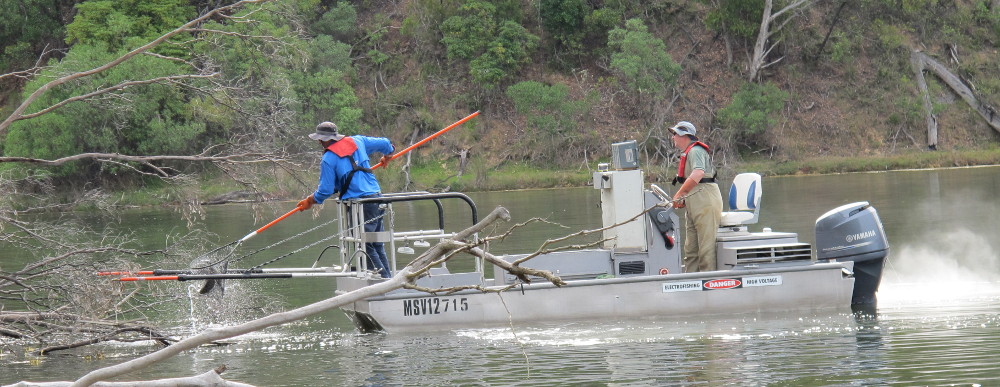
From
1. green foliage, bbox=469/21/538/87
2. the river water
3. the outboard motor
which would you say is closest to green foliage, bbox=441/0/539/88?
green foliage, bbox=469/21/538/87

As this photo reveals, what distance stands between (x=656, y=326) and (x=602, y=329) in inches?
18.0

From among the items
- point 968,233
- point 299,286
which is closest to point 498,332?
point 299,286

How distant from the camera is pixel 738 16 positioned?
39562mm

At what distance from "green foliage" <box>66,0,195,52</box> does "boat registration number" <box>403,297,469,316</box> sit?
93.1ft

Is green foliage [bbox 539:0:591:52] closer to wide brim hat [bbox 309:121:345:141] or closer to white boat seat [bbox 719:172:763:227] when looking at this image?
white boat seat [bbox 719:172:763:227]

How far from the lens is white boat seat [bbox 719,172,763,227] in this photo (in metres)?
10.8

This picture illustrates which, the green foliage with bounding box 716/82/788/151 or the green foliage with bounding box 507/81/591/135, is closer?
the green foliage with bounding box 716/82/788/151

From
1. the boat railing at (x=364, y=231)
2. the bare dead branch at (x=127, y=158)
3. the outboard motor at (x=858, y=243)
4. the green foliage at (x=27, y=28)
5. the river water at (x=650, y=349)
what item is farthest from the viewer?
the green foliage at (x=27, y=28)

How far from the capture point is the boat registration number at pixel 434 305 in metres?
10.3

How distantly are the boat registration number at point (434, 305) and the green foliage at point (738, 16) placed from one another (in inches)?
1196

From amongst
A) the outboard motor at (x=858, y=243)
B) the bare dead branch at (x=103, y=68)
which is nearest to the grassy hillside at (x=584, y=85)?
the outboard motor at (x=858, y=243)

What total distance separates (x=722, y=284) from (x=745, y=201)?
906 millimetres

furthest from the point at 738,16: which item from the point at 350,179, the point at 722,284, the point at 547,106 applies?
the point at 350,179

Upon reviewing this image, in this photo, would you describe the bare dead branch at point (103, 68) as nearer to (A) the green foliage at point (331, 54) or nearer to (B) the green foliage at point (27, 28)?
(A) the green foliage at point (331, 54)
